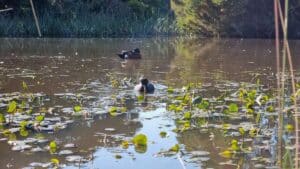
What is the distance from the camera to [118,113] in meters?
6.48

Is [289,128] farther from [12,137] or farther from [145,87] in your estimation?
[145,87]

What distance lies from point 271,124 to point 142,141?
5.12ft

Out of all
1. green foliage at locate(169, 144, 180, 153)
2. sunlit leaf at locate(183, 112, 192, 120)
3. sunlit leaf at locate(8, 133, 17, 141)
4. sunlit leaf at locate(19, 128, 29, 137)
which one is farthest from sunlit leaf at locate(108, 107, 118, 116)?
green foliage at locate(169, 144, 180, 153)

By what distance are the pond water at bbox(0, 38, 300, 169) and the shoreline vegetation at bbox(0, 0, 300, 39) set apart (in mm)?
10442

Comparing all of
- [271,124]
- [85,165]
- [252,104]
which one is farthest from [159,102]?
[85,165]

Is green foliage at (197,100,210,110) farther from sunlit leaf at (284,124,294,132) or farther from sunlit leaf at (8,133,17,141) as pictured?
sunlit leaf at (8,133,17,141)

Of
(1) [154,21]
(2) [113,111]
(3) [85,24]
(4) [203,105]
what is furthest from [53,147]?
(1) [154,21]

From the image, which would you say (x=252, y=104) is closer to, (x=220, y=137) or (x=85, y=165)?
(x=220, y=137)

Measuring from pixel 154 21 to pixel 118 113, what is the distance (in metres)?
20.2

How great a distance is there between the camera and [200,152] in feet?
15.8

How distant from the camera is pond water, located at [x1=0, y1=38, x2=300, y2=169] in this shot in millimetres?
4629

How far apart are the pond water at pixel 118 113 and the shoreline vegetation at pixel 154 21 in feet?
34.3

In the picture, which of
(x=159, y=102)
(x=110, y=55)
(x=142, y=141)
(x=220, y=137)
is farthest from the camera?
(x=110, y=55)

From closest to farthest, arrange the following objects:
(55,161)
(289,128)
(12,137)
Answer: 1. (55,161)
2. (12,137)
3. (289,128)
